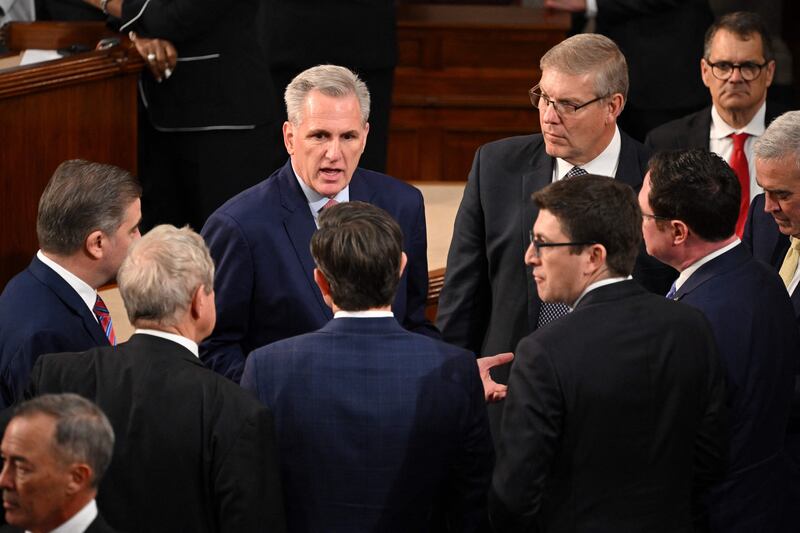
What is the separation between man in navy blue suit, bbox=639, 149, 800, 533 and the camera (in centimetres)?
307

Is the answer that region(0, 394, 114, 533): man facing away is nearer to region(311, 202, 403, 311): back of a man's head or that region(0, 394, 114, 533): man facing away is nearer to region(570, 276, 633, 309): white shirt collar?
region(311, 202, 403, 311): back of a man's head

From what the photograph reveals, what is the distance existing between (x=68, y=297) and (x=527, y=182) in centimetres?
130

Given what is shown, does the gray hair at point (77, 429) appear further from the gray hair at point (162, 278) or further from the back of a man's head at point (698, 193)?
the back of a man's head at point (698, 193)

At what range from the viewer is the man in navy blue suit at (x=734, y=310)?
307cm

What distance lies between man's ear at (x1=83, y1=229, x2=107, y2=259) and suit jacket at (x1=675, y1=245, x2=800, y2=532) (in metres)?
1.39

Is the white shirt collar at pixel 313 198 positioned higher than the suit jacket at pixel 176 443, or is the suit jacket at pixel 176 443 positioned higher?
the white shirt collar at pixel 313 198

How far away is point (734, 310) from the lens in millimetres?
3082

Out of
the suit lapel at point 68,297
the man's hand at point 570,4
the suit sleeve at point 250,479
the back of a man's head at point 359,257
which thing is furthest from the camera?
the man's hand at point 570,4

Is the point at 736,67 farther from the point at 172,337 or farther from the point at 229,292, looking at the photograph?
the point at 172,337

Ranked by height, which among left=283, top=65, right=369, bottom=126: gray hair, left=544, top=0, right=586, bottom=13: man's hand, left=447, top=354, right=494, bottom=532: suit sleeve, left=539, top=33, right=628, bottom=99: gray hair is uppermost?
left=544, top=0, right=586, bottom=13: man's hand

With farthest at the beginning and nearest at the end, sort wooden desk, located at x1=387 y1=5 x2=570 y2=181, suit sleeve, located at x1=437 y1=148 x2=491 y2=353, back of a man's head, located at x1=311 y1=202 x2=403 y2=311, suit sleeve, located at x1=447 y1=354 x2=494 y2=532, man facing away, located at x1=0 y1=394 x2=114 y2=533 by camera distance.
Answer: wooden desk, located at x1=387 y1=5 x2=570 y2=181
suit sleeve, located at x1=437 y1=148 x2=491 y2=353
suit sleeve, located at x1=447 y1=354 x2=494 y2=532
back of a man's head, located at x1=311 y1=202 x2=403 y2=311
man facing away, located at x1=0 y1=394 x2=114 y2=533

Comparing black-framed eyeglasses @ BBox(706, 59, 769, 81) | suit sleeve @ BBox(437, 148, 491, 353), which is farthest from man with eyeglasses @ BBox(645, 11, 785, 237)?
suit sleeve @ BBox(437, 148, 491, 353)

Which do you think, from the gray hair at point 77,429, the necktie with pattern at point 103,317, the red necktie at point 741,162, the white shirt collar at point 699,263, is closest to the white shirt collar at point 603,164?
the white shirt collar at point 699,263

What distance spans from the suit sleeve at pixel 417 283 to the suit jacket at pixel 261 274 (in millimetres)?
117
